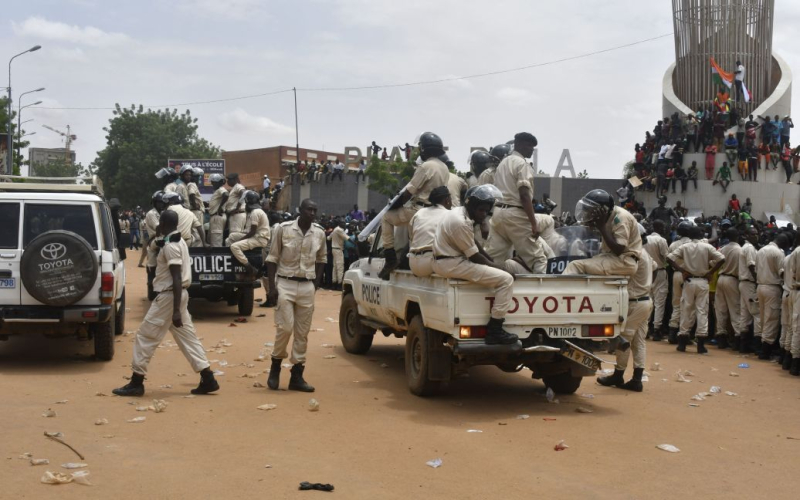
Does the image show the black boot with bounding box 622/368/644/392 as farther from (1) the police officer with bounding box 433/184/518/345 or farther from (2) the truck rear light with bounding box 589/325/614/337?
(1) the police officer with bounding box 433/184/518/345

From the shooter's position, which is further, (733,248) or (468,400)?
(733,248)

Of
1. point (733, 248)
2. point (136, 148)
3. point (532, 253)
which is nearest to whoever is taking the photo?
point (532, 253)

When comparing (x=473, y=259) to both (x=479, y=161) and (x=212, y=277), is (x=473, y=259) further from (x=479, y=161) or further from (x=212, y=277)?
(x=212, y=277)

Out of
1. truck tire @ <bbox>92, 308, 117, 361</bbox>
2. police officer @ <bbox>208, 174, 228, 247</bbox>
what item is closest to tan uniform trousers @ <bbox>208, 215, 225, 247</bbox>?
police officer @ <bbox>208, 174, 228, 247</bbox>

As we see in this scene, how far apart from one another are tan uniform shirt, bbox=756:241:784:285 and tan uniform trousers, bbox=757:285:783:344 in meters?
0.09

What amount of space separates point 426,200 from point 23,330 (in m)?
4.67

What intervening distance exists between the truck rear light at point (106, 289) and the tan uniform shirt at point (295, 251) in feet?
6.91

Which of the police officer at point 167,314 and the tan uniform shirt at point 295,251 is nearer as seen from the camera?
the police officer at point 167,314

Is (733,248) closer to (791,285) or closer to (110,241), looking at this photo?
(791,285)

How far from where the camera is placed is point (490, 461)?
6.23 meters

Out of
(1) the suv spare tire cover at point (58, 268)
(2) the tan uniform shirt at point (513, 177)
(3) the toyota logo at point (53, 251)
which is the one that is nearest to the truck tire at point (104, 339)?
(1) the suv spare tire cover at point (58, 268)

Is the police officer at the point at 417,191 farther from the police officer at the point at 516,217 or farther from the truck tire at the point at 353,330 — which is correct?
the truck tire at the point at 353,330

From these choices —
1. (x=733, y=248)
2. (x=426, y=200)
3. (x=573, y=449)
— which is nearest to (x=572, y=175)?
(x=733, y=248)

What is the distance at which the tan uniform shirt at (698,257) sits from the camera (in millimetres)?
12453
